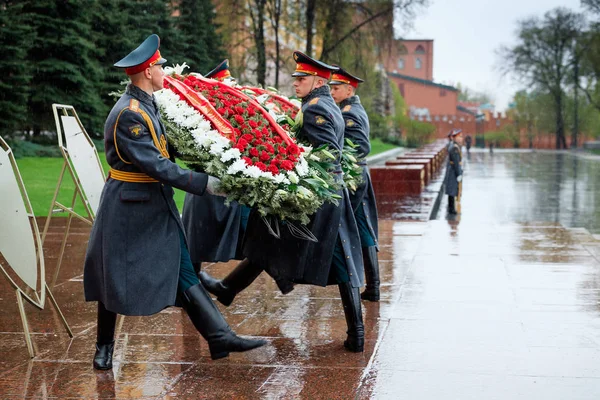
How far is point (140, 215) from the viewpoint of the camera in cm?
467

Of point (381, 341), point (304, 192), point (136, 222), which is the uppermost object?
point (304, 192)

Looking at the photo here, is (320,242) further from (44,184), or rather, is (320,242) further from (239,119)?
(44,184)

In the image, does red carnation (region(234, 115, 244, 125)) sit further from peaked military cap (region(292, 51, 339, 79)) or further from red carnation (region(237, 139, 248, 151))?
peaked military cap (region(292, 51, 339, 79))

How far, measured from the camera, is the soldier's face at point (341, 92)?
22.3ft

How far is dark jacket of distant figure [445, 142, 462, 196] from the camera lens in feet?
55.2

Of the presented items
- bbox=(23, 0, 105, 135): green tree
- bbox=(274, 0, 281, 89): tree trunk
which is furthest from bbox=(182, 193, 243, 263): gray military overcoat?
bbox=(274, 0, 281, 89): tree trunk

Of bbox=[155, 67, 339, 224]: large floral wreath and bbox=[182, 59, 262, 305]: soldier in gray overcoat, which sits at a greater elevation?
bbox=[155, 67, 339, 224]: large floral wreath

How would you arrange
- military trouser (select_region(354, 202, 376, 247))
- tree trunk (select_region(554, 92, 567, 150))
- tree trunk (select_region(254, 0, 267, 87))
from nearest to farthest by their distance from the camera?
military trouser (select_region(354, 202, 376, 247)) → tree trunk (select_region(254, 0, 267, 87)) → tree trunk (select_region(554, 92, 567, 150))

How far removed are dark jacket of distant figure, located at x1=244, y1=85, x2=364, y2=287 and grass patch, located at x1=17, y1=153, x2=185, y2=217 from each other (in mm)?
7985

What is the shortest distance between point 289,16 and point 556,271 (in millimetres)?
26189

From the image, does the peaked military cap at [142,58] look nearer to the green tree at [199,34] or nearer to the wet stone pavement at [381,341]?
the wet stone pavement at [381,341]

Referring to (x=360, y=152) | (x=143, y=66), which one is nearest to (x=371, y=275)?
(x=360, y=152)

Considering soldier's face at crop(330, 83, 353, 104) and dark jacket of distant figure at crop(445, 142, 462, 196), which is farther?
dark jacket of distant figure at crop(445, 142, 462, 196)

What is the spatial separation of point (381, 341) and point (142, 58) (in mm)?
2280
